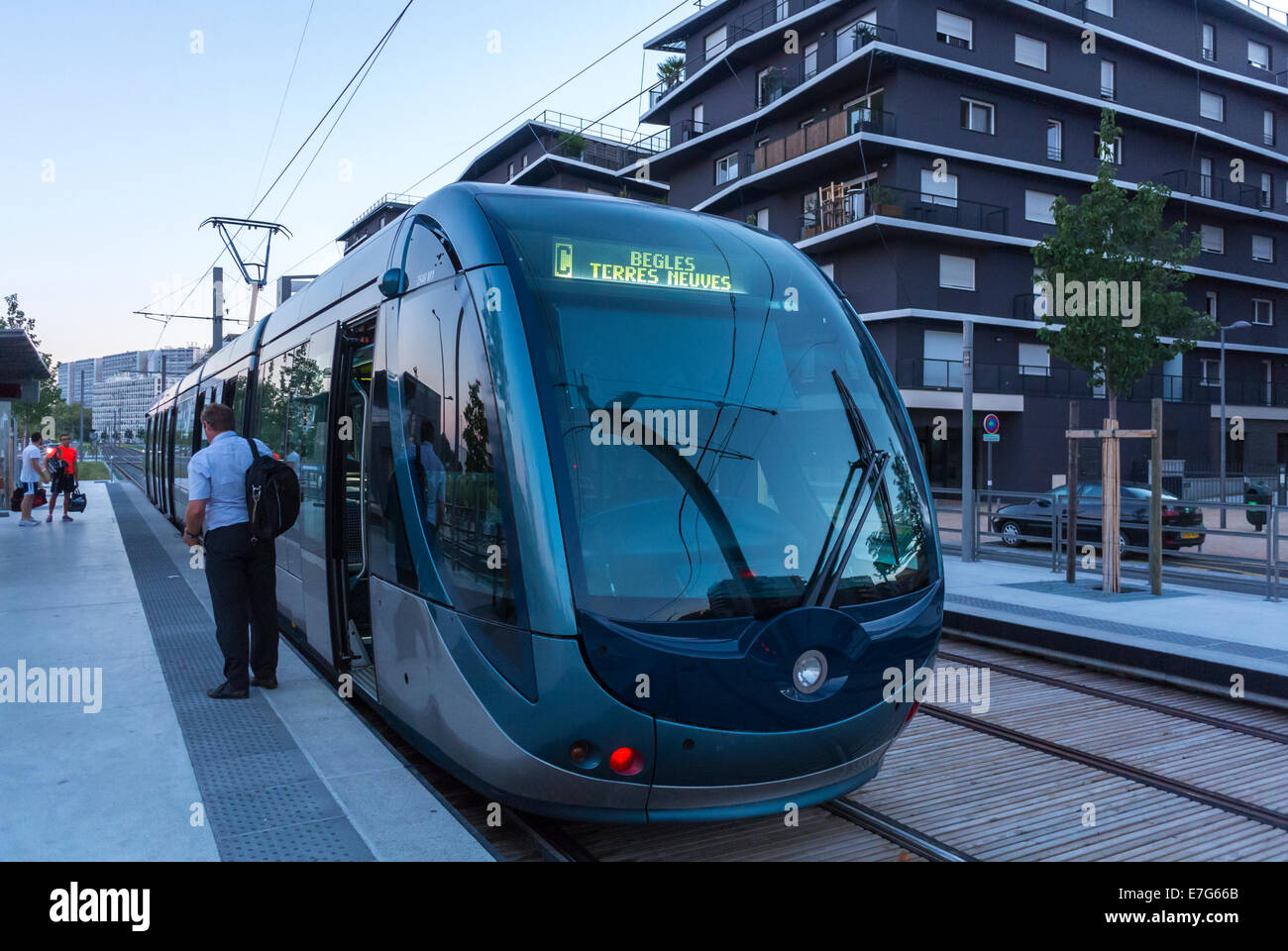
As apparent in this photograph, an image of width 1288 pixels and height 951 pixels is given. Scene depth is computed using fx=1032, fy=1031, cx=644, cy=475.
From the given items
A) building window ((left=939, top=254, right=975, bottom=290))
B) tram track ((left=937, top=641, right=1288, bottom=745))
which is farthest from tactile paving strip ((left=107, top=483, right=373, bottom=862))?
building window ((left=939, top=254, right=975, bottom=290))

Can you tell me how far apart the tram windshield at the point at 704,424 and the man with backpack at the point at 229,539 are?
2681 mm

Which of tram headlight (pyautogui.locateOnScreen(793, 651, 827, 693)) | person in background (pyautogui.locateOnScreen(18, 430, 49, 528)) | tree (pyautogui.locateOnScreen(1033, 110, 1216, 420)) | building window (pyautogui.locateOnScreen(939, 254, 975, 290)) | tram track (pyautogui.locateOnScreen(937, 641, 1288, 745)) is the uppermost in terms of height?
building window (pyautogui.locateOnScreen(939, 254, 975, 290))

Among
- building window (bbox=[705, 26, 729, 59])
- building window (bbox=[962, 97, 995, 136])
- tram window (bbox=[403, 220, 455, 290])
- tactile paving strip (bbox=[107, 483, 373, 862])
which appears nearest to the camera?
tactile paving strip (bbox=[107, 483, 373, 862])

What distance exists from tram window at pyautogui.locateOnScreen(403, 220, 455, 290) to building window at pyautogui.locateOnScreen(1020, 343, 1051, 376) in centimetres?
3557

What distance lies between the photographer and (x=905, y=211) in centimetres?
3406

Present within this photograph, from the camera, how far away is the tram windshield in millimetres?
3979

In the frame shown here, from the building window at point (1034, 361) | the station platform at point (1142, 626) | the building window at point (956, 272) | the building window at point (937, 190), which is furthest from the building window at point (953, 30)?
the station platform at point (1142, 626)

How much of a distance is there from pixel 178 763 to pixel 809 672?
3148 mm

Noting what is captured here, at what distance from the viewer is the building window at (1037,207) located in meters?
37.2

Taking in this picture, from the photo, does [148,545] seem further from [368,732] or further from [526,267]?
[526,267]

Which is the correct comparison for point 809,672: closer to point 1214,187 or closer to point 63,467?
point 63,467

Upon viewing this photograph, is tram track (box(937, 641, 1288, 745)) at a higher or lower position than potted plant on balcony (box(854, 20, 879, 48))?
lower

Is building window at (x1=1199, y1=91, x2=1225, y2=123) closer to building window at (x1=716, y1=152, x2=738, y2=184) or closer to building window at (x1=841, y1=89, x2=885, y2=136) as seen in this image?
building window at (x1=841, y1=89, x2=885, y2=136)

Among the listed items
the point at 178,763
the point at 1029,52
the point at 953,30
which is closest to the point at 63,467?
A: the point at 178,763
